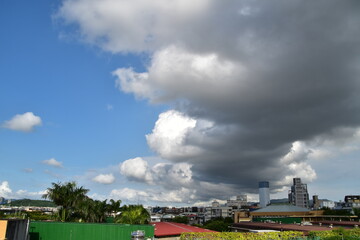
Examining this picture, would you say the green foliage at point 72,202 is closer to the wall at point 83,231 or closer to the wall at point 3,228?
the wall at point 83,231

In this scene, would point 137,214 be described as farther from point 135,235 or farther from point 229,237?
point 135,235

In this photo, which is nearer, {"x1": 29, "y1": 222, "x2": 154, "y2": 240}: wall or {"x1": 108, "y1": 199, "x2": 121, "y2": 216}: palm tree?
{"x1": 29, "y1": 222, "x2": 154, "y2": 240}: wall

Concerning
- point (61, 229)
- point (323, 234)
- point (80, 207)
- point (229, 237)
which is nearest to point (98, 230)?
point (61, 229)

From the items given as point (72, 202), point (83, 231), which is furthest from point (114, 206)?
point (83, 231)

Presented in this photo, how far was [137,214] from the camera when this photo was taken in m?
39.3

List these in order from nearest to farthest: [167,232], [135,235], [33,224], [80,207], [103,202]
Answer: [135,235] < [33,224] < [167,232] < [80,207] < [103,202]

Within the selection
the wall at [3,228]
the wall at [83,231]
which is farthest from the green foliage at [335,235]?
the wall at [3,228]

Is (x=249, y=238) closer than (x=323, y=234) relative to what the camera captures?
Yes

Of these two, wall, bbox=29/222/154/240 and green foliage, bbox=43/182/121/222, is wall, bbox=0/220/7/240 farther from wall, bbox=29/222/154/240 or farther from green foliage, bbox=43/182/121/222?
green foliage, bbox=43/182/121/222

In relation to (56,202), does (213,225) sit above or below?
below

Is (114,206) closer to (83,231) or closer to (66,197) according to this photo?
(66,197)

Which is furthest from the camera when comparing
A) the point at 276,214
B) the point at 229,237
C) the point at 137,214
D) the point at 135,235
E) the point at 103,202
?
the point at 276,214

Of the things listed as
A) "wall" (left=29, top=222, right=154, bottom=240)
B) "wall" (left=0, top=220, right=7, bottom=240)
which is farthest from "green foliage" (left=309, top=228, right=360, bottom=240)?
"wall" (left=0, top=220, right=7, bottom=240)

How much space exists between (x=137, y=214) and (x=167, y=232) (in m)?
5.88
